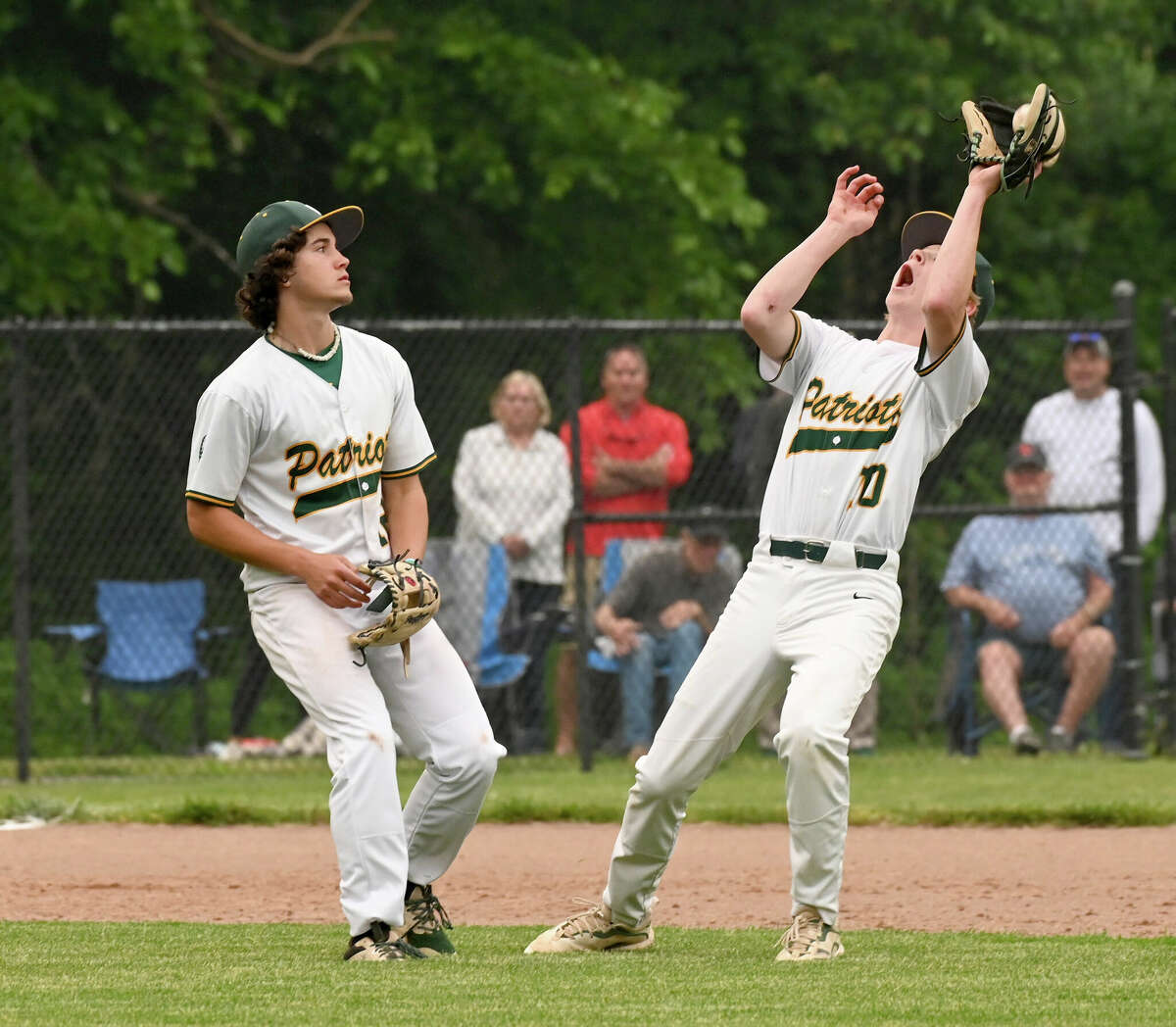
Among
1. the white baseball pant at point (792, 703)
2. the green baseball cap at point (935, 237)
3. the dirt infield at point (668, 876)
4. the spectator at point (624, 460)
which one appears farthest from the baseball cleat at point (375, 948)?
the spectator at point (624, 460)

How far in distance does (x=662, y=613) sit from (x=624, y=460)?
88 centimetres

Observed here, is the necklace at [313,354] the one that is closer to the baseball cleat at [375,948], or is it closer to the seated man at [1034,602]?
the baseball cleat at [375,948]

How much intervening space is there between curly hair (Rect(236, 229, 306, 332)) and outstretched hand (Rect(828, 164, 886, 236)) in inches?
59.0

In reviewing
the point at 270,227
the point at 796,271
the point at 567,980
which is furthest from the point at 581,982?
the point at 270,227

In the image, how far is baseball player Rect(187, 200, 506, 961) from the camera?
5.48m

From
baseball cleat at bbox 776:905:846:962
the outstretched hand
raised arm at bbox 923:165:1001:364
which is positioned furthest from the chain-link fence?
baseball cleat at bbox 776:905:846:962

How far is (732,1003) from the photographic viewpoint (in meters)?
4.75

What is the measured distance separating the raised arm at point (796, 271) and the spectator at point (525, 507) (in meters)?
5.35

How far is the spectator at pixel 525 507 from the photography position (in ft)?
36.7

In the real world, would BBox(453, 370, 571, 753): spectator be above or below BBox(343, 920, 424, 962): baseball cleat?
above

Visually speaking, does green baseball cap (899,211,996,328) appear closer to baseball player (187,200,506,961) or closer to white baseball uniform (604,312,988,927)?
white baseball uniform (604,312,988,927)

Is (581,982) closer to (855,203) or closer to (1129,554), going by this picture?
(855,203)

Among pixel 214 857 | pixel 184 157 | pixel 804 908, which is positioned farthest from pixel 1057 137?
pixel 184 157

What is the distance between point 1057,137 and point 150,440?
28.3 ft
